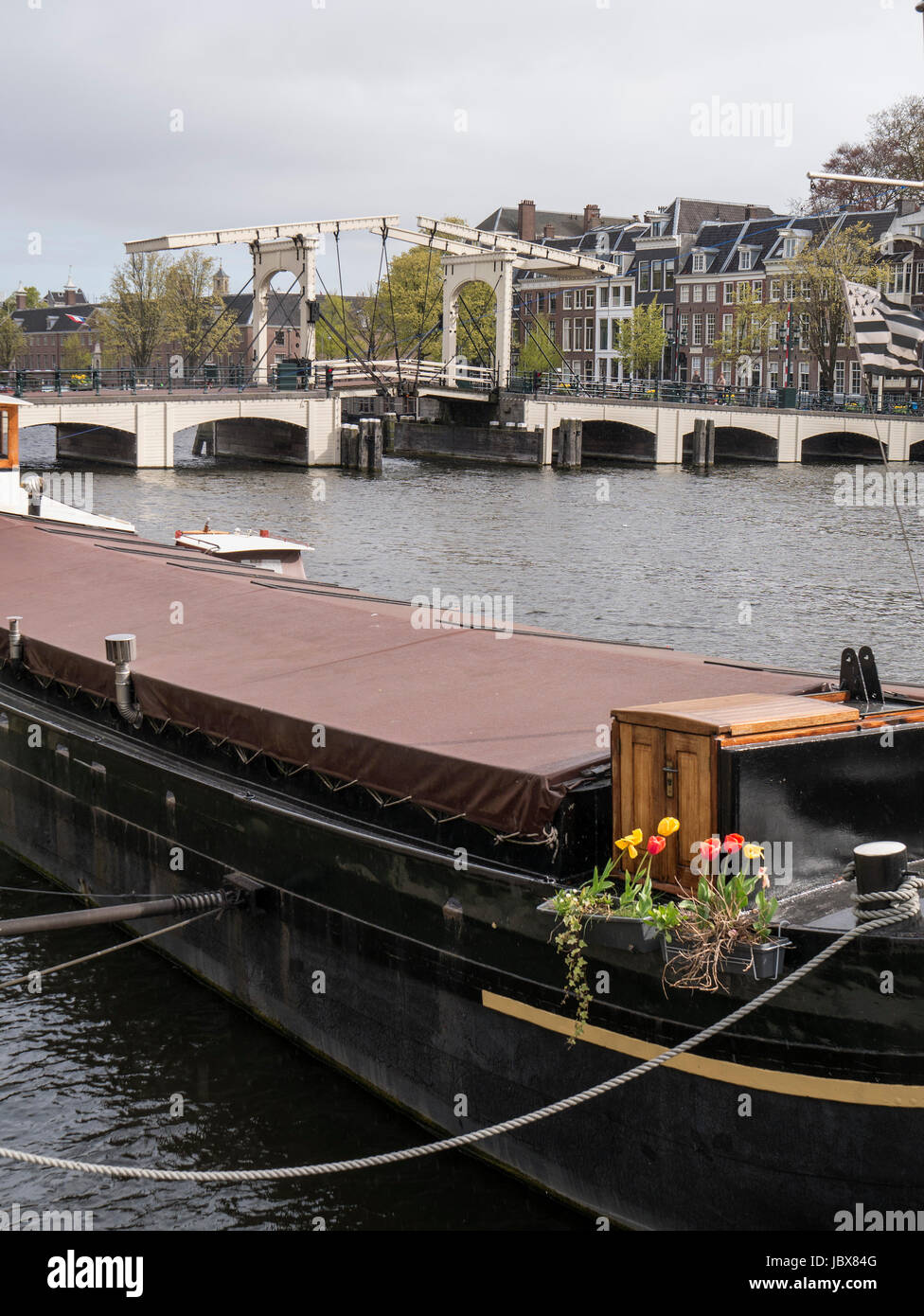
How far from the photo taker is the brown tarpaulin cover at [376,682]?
23.2 feet

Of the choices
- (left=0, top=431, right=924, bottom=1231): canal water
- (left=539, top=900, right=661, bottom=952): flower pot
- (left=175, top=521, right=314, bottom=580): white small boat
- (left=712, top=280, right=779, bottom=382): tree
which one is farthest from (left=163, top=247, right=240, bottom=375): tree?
(left=539, top=900, right=661, bottom=952): flower pot

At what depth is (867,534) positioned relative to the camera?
3769cm

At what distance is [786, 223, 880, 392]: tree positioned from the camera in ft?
246

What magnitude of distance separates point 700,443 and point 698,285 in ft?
109

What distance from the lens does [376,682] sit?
338 inches

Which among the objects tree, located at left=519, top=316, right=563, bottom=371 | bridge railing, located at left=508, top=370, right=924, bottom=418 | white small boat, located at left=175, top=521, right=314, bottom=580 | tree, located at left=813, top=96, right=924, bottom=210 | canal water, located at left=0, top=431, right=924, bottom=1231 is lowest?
canal water, located at left=0, top=431, right=924, bottom=1231

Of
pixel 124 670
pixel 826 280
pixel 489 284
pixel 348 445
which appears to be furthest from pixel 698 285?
pixel 124 670

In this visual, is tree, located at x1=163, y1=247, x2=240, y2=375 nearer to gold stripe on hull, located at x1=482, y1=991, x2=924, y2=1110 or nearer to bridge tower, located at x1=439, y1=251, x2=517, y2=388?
bridge tower, located at x1=439, y1=251, x2=517, y2=388

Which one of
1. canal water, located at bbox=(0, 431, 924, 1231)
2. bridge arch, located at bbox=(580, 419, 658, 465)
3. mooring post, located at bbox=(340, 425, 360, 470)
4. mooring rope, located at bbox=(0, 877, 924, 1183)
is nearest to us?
mooring rope, located at bbox=(0, 877, 924, 1183)

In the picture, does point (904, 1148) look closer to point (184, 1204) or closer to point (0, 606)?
point (184, 1204)

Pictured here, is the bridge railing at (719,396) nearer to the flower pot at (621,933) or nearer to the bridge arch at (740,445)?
the bridge arch at (740,445)

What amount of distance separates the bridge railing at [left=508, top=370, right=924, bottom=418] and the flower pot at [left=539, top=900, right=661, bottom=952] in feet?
205

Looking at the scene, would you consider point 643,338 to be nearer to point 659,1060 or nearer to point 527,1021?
point 527,1021

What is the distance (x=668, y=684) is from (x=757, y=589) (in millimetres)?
21439
